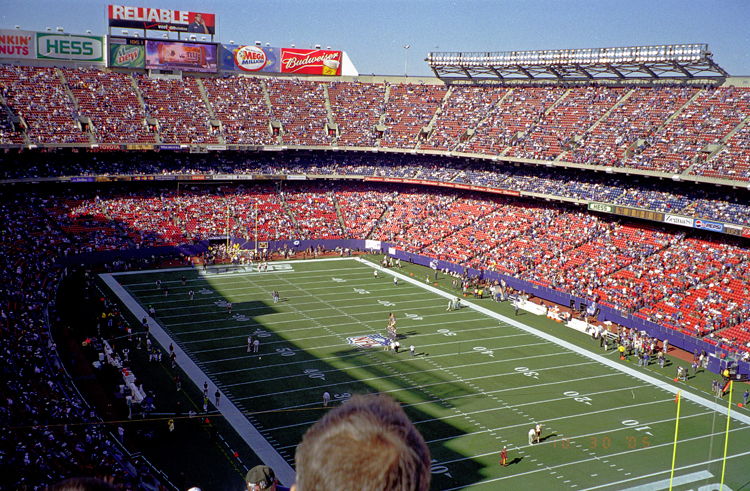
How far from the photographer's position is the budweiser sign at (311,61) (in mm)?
67625

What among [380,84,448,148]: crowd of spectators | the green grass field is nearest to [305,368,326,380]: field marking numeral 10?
the green grass field

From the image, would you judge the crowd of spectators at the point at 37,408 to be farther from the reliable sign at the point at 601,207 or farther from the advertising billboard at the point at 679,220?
the reliable sign at the point at 601,207

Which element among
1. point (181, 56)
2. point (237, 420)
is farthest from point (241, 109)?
point (237, 420)

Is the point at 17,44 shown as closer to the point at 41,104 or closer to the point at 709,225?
the point at 41,104

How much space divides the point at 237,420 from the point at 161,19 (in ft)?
159

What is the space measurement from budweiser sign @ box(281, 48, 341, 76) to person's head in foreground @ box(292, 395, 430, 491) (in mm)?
69333

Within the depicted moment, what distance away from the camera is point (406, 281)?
149 feet

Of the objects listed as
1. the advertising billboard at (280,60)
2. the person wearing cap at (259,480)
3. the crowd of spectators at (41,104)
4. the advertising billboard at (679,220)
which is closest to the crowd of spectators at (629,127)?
the advertising billboard at (679,220)

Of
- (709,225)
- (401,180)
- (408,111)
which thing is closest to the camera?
(709,225)

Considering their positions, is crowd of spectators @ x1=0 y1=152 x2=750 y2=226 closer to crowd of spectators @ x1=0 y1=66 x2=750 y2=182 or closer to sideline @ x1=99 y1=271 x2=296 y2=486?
crowd of spectators @ x1=0 y1=66 x2=750 y2=182

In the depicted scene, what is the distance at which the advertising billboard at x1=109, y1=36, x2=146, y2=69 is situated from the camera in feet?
194

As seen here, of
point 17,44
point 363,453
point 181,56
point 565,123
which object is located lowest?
point 363,453

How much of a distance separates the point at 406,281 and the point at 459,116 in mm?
22611

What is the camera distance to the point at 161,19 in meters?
59.8
